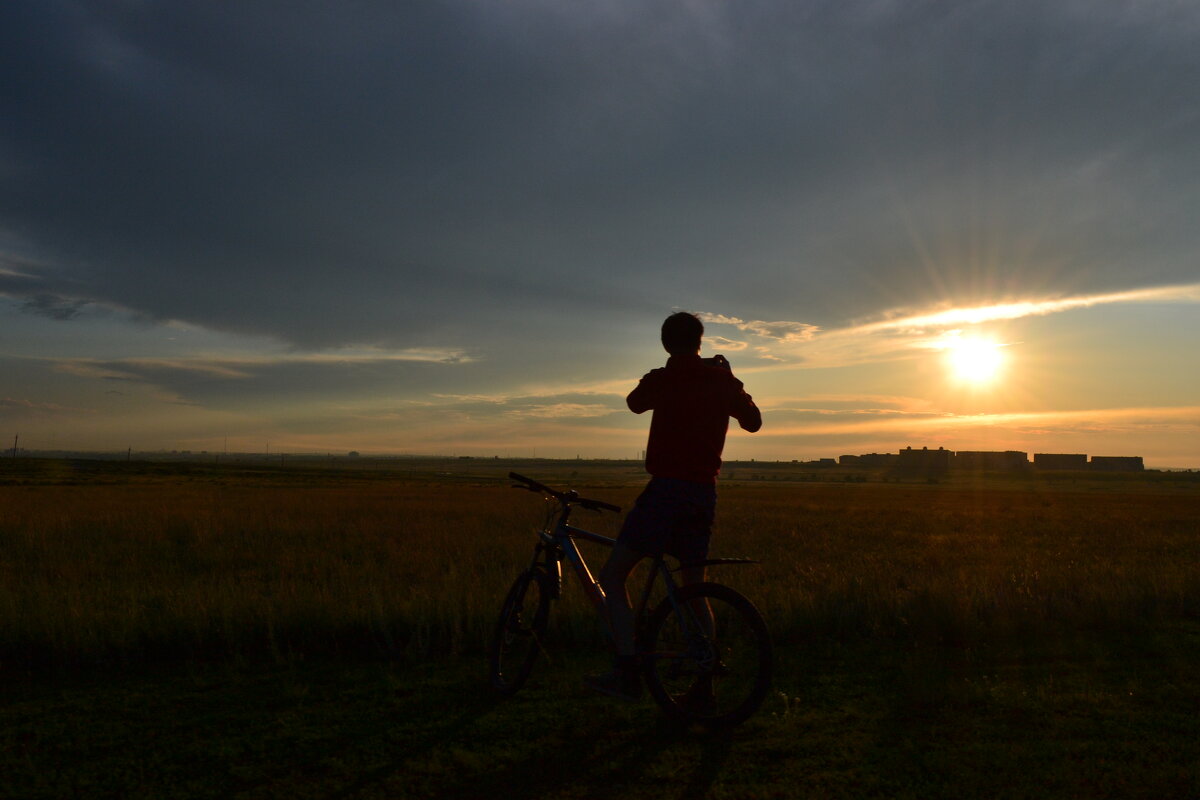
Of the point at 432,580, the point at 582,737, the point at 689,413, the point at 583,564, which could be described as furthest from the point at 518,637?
the point at 432,580

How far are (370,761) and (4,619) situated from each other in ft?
14.1

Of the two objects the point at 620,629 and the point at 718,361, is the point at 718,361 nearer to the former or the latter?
the point at 718,361

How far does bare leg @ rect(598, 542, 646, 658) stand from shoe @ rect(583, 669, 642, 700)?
108 mm

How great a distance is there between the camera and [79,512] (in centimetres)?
2586

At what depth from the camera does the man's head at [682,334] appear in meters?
4.54

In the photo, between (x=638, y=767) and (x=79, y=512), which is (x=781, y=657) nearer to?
(x=638, y=767)

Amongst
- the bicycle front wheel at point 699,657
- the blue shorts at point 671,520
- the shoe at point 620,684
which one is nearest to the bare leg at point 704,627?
the bicycle front wheel at point 699,657

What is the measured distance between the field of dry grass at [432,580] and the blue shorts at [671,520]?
7.82 feet

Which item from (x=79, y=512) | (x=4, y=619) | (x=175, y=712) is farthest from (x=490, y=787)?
(x=79, y=512)

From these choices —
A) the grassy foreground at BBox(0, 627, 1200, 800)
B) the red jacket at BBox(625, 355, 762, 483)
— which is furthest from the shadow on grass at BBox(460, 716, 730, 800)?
the red jacket at BBox(625, 355, 762, 483)

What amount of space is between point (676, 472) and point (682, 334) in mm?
820

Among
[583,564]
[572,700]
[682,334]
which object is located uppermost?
[682,334]

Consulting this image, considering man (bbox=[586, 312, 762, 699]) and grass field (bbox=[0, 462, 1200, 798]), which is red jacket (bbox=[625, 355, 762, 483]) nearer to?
man (bbox=[586, 312, 762, 699])

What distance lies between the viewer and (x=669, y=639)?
15.5 feet
